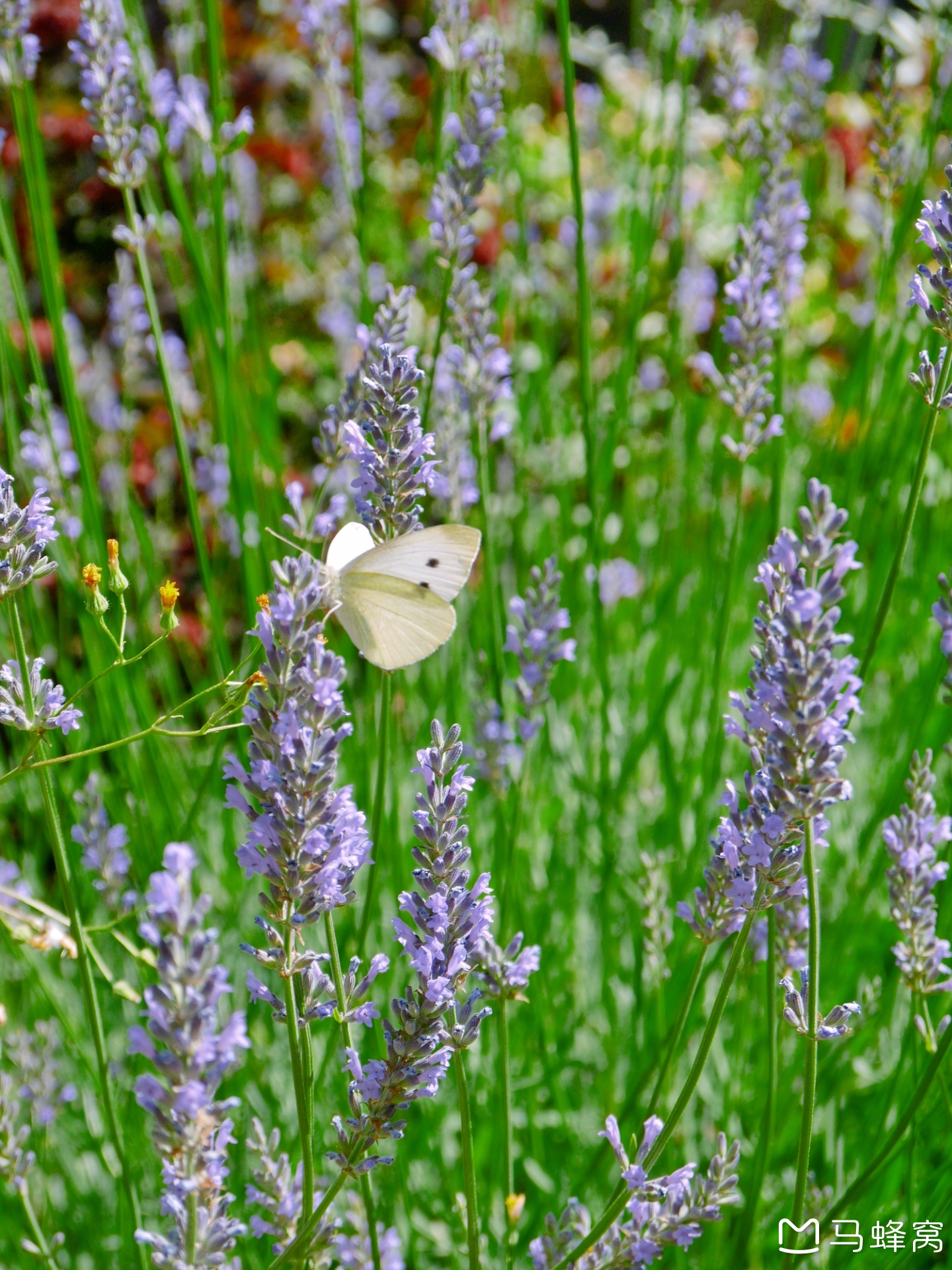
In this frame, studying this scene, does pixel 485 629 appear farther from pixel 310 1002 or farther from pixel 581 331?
pixel 310 1002

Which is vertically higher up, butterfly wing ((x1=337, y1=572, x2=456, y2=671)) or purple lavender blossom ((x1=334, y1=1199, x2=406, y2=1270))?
butterfly wing ((x1=337, y1=572, x2=456, y2=671))

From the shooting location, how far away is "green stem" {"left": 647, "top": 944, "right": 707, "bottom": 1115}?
1071 millimetres

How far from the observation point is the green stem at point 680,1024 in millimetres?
1071

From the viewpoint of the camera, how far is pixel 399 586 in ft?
3.74

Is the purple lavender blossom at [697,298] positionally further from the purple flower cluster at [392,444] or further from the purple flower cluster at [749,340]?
the purple flower cluster at [392,444]

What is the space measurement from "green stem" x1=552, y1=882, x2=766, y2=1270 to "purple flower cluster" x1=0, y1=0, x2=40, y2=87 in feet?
4.97

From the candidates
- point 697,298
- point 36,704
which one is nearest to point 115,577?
point 36,704

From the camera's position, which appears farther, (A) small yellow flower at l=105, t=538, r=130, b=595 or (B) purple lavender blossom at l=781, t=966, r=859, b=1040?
(A) small yellow flower at l=105, t=538, r=130, b=595

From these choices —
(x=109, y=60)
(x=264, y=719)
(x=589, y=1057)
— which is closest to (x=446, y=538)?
(x=264, y=719)

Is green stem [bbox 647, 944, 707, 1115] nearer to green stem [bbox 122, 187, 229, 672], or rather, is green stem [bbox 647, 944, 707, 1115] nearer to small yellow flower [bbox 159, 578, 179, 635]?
small yellow flower [bbox 159, 578, 179, 635]

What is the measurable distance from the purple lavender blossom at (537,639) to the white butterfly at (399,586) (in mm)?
443

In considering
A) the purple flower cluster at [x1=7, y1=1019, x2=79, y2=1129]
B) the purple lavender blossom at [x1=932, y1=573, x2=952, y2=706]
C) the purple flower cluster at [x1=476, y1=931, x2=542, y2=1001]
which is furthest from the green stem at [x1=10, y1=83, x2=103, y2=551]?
the purple lavender blossom at [x1=932, y1=573, x2=952, y2=706]

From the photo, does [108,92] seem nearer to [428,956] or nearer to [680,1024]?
[428,956]

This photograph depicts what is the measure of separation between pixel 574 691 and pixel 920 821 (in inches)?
57.2
